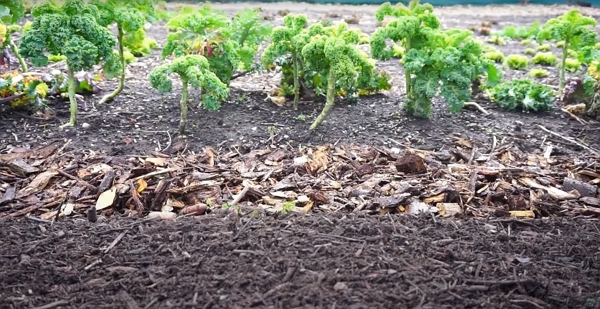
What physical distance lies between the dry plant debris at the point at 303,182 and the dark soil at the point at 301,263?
264mm

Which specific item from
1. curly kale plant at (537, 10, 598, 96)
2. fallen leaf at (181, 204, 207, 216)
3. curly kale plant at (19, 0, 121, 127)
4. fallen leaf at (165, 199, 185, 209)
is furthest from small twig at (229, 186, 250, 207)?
curly kale plant at (537, 10, 598, 96)

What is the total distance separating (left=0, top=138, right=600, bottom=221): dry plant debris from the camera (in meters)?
3.12

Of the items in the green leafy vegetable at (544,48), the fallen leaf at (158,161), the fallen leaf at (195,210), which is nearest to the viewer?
the fallen leaf at (195,210)

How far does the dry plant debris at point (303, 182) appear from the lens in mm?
3117

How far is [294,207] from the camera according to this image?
3.05 metres

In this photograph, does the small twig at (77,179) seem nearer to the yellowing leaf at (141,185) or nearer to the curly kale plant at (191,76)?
the yellowing leaf at (141,185)

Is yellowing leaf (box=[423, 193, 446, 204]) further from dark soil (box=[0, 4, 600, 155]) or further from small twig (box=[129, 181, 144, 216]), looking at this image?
small twig (box=[129, 181, 144, 216])

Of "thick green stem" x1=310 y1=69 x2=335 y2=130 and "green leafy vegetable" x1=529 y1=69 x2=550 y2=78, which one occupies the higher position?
"thick green stem" x1=310 y1=69 x2=335 y2=130

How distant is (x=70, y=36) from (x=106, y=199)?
138cm

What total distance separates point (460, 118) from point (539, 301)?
2688 millimetres

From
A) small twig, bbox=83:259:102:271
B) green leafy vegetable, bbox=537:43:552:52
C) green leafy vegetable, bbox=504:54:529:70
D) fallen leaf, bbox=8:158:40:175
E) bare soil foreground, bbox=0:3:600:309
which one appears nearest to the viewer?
bare soil foreground, bbox=0:3:600:309

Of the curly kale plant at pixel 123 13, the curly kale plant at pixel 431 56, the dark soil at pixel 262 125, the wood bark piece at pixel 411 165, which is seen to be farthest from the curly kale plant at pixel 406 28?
the curly kale plant at pixel 123 13

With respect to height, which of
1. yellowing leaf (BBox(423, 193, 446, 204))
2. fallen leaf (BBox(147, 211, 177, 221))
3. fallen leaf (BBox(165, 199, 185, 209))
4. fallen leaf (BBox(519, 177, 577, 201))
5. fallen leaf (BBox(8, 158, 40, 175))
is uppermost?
fallen leaf (BBox(8, 158, 40, 175))

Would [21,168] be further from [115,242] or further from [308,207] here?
[308,207]
